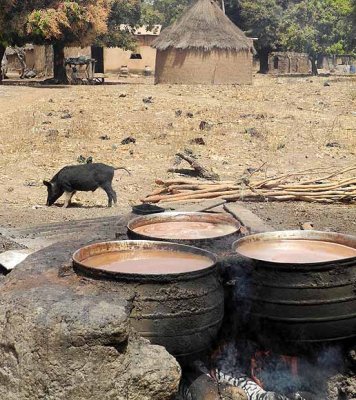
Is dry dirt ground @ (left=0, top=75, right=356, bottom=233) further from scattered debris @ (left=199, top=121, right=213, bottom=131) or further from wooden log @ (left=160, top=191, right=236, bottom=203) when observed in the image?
wooden log @ (left=160, top=191, right=236, bottom=203)

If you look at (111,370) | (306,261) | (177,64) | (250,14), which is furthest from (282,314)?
(250,14)

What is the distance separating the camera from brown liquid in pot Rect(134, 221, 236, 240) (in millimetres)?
4648

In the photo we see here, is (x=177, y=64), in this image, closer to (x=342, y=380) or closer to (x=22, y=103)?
(x=22, y=103)

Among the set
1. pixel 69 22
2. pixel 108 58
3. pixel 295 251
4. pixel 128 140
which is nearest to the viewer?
pixel 295 251

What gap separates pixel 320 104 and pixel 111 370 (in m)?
19.6

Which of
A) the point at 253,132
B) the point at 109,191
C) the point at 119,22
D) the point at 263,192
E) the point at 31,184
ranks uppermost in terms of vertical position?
the point at 119,22

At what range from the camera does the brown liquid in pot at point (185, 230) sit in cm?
465

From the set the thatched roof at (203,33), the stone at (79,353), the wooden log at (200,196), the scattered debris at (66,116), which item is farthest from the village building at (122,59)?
the stone at (79,353)

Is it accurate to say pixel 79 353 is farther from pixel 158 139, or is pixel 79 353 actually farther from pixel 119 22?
pixel 119 22

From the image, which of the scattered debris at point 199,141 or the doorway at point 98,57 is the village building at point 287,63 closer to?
the doorway at point 98,57

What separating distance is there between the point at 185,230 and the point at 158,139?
10787mm

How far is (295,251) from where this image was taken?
167 inches

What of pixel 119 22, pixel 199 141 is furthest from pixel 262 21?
pixel 199 141

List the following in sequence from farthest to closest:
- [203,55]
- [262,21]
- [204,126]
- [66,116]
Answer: [262,21] → [203,55] → [66,116] → [204,126]
